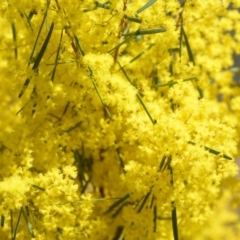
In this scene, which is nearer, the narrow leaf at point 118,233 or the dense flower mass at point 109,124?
the dense flower mass at point 109,124

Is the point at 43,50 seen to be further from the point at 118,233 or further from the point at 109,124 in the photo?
the point at 118,233

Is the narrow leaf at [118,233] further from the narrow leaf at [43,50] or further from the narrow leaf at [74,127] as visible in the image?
the narrow leaf at [43,50]

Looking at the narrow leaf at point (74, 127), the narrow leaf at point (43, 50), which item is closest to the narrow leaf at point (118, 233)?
the narrow leaf at point (74, 127)

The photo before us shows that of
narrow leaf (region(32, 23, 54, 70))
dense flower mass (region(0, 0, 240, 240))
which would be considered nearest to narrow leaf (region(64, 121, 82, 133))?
dense flower mass (region(0, 0, 240, 240))

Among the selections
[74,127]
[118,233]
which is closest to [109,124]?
[74,127]

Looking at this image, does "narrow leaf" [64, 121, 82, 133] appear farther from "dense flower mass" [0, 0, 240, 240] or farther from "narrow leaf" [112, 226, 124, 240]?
"narrow leaf" [112, 226, 124, 240]

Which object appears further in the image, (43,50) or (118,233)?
(118,233)

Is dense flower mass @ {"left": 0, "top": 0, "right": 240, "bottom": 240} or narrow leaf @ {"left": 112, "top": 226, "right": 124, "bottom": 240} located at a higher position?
dense flower mass @ {"left": 0, "top": 0, "right": 240, "bottom": 240}

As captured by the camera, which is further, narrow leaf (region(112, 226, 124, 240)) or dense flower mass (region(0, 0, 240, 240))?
narrow leaf (region(112, 226, 124, 240))

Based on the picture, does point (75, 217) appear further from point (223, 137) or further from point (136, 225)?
point (223, 137)
